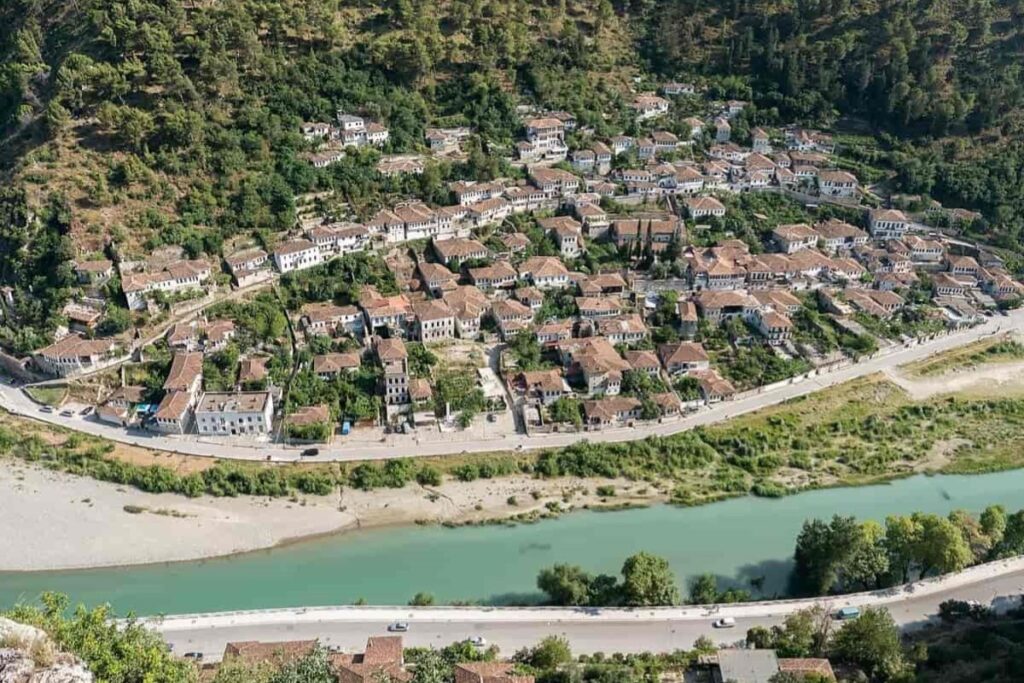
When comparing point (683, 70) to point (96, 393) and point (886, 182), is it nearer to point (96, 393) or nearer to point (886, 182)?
point (886, 182)

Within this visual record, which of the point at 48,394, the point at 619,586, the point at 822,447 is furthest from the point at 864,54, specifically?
the point at 48,394

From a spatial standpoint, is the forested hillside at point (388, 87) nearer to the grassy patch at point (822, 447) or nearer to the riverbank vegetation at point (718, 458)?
the riverbank vegetation at point (718, 458)

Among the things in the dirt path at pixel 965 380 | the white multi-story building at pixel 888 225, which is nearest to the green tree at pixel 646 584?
the dirt path at pixel 965 380

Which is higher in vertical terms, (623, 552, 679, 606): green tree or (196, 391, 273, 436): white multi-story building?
(623, 552, 679, 606): green tree

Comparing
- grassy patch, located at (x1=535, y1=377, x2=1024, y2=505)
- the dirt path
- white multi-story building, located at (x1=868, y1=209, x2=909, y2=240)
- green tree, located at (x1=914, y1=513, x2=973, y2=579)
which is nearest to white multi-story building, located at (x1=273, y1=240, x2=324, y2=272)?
grassy patch, located at (x1=535, y1=377, x2=1024, y2=505)

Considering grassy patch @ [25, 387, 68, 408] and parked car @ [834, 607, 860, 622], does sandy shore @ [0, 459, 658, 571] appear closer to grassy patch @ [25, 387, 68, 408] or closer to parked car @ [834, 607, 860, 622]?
grassy patch @ [25, 387, 68, 408]

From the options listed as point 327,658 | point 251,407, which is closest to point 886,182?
point 251,407

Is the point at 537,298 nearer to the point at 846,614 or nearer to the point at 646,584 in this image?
the point at 646,584
